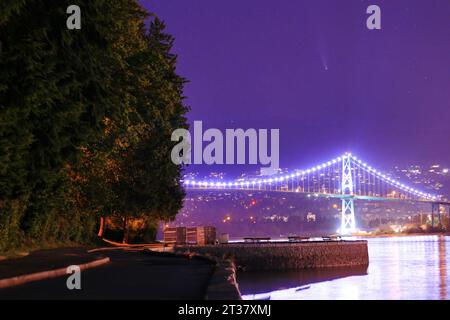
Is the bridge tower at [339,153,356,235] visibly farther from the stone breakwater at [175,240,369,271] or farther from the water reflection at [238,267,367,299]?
the water reflection at [238,267,367,299]

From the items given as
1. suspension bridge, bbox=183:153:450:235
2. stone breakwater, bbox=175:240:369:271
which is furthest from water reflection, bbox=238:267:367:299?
suspension bridge, bbox=183:153:450:235

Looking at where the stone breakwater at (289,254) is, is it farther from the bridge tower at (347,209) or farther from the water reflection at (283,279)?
the bridge tower at (347,209)

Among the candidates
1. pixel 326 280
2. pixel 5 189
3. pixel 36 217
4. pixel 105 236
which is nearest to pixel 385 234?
pixel 105 236

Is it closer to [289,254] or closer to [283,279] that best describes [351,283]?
[283,279]

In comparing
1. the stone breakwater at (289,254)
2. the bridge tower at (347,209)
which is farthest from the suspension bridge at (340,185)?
the stone breakwater at (289,254)

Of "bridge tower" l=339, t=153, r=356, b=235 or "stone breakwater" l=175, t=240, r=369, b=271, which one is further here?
"bridge tower" l=339, t=153, r=356, b=235

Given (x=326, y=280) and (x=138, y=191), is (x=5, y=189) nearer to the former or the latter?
(x=326, y=280)

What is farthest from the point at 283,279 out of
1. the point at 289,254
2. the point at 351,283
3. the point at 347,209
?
the point at 347,209
